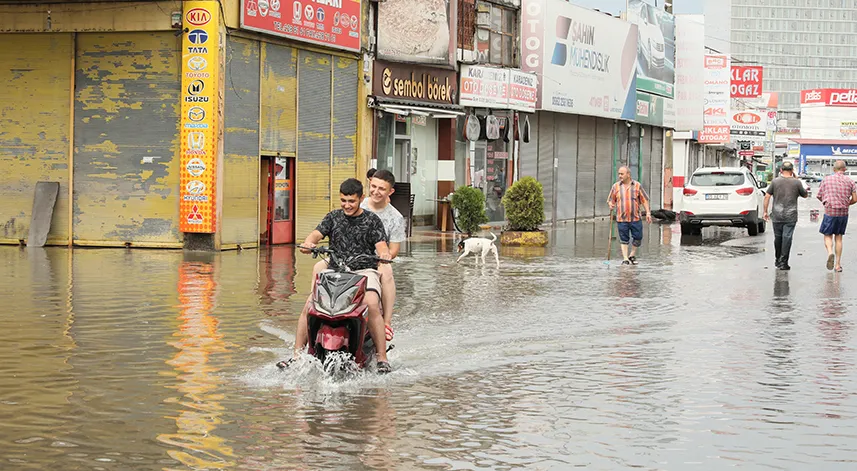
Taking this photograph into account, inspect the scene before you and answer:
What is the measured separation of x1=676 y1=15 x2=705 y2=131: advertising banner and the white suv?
23.2 meters

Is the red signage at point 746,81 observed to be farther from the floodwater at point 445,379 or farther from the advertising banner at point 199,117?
the floodwater at point 445,379

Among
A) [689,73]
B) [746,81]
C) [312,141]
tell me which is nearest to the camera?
[312,141]

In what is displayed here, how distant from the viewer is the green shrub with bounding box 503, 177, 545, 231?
26.3m

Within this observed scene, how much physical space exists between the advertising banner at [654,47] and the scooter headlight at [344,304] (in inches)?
1537

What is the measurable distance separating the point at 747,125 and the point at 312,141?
5084cm

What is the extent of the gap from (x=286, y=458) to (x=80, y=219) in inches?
684

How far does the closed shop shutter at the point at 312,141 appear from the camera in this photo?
2525 centimetres

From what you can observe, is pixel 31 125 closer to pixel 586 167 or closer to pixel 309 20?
pixel 309 20

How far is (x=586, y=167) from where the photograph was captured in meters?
43.1

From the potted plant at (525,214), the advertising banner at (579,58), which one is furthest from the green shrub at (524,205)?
the advertising banner at (579,58)

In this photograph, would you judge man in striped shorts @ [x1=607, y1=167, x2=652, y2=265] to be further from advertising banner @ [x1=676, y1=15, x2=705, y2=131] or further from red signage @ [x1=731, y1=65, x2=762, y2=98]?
red signage @ [x1=731, y1=65, x2=762, y2=98]

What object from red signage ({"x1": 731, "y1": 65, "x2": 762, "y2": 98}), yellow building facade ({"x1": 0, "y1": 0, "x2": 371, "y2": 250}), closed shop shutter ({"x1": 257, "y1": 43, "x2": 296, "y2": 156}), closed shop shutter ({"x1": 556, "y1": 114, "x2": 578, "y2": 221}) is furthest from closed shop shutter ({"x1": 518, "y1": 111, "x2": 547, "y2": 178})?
red signage ({"x1": 731, "y1": 65, "x2": 762, "y2": 98})

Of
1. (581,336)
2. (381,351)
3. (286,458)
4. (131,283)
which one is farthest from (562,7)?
(286,458)

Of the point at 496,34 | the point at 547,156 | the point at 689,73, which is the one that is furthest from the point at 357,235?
the point at 689,73
